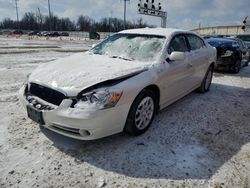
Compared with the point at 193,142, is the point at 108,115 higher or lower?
higher

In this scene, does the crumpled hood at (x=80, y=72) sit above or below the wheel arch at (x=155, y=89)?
above

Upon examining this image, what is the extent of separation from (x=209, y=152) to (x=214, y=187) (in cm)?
71

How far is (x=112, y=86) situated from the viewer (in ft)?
8.98

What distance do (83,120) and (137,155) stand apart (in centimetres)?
88

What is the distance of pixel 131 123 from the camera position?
3084 millimetres

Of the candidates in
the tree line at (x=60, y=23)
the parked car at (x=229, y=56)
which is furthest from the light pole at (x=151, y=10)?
the tree line at (x=60, y=23)

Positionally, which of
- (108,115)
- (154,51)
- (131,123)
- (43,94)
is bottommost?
(131,123)

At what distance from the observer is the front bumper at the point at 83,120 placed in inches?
102

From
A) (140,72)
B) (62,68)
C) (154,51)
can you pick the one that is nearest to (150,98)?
(140,72)

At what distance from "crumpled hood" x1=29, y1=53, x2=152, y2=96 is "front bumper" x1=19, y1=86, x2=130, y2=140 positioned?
24 cm

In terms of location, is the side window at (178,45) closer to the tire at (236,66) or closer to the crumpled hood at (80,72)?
the crumpled hood at (80,72)

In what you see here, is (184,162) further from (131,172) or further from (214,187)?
(131,172)

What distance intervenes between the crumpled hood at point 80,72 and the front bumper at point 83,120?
0.24 m

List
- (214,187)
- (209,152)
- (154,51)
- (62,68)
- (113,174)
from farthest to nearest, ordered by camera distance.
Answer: (154,51), (62,68), (209,152), (113,174), (214,187)
